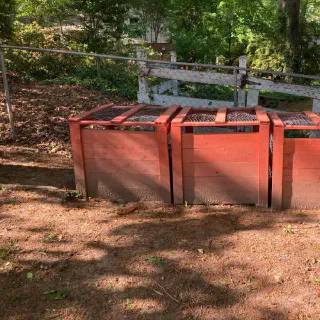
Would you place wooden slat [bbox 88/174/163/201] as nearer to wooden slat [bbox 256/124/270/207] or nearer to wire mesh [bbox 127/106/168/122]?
wire mesh [bbox 127/106/168/122]

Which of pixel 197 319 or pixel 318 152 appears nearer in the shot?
pixel 197 319

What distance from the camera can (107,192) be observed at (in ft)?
16.0

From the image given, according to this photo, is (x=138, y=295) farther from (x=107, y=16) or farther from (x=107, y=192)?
(x=107, y=16)

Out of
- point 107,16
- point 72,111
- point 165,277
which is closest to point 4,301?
point 165,277

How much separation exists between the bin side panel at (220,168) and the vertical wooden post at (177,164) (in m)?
0.05

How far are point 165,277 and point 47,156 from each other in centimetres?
377

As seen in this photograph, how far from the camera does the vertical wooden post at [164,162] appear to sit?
4.50 meters

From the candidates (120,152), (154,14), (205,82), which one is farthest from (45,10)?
(120,152)

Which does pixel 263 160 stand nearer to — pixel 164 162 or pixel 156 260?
pixel 164 162

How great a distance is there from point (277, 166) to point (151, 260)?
5.85 feet

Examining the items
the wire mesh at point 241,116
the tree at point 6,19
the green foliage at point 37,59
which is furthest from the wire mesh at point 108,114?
the green foliage at point 37,59

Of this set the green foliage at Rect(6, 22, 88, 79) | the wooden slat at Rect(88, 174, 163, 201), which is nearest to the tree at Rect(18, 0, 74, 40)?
the green foliage at Rect(6, 22, 88, 79)

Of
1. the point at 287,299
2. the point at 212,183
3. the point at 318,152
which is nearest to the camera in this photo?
the point at 287,299

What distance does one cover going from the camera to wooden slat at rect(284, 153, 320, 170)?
4.29 meters
